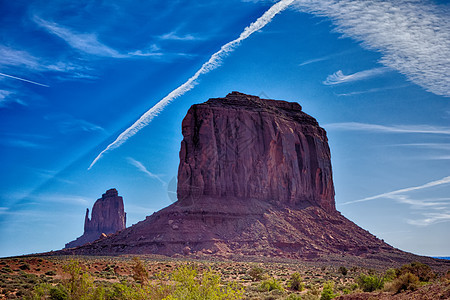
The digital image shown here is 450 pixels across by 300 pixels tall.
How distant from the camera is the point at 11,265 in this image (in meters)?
29.6

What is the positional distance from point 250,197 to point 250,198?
1.12 ft

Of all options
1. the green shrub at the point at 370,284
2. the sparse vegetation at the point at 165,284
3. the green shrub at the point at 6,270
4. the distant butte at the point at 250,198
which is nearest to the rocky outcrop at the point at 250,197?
the distant butte at the point at 250,198

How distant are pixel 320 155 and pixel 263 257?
39168mm

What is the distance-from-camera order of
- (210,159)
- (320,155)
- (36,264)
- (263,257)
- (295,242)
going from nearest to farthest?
(36,264) → (263,257) → (295,242) → (210,159) → (320,155)

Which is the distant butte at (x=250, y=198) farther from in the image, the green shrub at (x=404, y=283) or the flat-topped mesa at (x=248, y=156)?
the green shrub at (x=404, y=283)

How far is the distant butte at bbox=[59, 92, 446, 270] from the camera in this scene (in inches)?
2167

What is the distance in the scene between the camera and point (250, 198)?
66.7m

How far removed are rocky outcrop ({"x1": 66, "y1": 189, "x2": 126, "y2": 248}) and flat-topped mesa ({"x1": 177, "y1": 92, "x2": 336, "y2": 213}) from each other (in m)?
88.3

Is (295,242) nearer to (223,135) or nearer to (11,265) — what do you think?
(223,135)

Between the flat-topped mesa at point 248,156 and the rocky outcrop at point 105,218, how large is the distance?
88320 millimetres

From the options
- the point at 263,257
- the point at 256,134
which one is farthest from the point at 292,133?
the point at 263,257

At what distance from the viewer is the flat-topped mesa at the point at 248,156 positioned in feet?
218

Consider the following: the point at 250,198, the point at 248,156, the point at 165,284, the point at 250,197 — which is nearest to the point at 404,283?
the point at 165,284

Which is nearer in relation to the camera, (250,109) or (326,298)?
(326,298)
